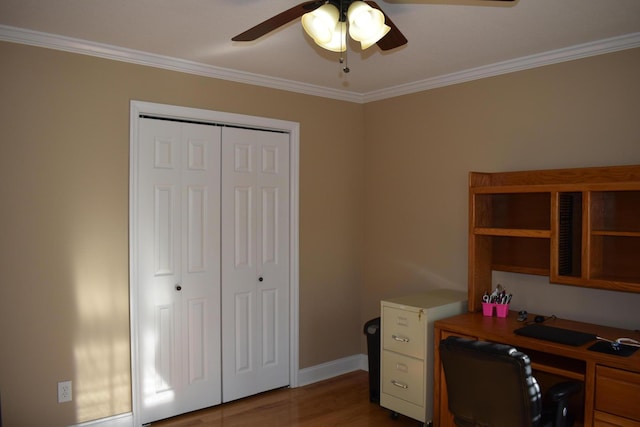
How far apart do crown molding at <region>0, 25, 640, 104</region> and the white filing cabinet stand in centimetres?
166

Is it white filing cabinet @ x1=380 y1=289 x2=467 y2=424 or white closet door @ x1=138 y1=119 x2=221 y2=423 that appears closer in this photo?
white filing cabinet @ x1=380 y1=289 x2=467 y2=424

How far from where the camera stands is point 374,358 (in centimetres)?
386

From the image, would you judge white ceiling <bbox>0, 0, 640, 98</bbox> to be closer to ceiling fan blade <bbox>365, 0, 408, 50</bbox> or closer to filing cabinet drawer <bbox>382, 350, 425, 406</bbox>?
ceiling fan blade <bbox>365, 0, 408, 50</bbox>

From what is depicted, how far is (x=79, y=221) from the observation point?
319cm

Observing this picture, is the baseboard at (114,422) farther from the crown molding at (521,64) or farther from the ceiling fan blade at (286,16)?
the crown molding at (521,64)

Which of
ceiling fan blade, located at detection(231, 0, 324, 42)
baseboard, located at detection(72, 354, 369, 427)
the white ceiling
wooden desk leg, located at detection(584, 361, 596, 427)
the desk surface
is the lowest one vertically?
baseboard, located at detection(72, 354, 369, 427)

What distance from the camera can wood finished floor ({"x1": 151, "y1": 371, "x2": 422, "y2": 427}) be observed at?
139 inches

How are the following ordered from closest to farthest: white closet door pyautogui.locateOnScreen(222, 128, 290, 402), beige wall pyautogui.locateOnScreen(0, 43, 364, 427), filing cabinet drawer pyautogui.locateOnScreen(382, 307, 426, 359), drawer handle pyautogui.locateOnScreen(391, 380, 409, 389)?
beige wall pyautogui.locateOnScreen(0, 43, 364, 427) → filing cabinet drawer pyautogui.locateOnScreen(382, 307, 426, 359) → drawer handle pyautogui.locateOnScreen(391, 380, 409, 389) → white closet door pyautogui.locateOnScreen(222, 128, 290, 402)

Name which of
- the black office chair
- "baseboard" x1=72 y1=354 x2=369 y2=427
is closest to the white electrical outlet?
"baseboard" x1=72 y1=354 x2=369 y2=427

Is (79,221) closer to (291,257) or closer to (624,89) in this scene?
(291,257)

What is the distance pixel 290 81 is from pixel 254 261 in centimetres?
147

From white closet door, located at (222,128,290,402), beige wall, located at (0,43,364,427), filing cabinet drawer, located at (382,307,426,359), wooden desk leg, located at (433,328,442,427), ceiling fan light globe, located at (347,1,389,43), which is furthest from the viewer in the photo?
white closet door, located at (222,128,290,402)

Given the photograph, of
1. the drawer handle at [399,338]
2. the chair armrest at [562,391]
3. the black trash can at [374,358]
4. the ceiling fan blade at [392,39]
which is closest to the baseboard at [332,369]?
the black trash can at [374,358]

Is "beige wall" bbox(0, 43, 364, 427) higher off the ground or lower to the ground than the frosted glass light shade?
lower
